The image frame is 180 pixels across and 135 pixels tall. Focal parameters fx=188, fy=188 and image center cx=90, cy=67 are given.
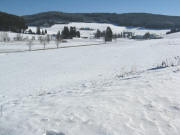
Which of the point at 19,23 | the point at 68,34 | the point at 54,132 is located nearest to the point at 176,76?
the point at 54,132

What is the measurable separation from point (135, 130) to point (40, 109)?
8.73ft

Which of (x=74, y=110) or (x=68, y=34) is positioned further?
(x=68, y=34)

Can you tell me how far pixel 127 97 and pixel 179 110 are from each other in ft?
4.99

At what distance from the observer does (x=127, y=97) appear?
586cm

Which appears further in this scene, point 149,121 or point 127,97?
point 127,97

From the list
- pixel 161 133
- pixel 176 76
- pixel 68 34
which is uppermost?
pixel 68 34

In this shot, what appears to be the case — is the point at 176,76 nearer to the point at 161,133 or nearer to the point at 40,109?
the point at 161,133

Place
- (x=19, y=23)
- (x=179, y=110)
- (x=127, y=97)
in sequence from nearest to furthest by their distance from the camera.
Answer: (x=179, y=110) → (x=127, y=97) → (x=19, y=23)

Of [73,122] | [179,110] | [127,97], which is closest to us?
[73,122]

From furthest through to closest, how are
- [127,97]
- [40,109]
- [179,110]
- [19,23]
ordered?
[19,23], [127,97], [40,109], [179,110]

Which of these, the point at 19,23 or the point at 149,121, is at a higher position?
the point at 19,23

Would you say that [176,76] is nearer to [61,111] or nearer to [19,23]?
[61,111]

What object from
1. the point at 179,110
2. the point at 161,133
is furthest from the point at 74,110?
the point at 179,110

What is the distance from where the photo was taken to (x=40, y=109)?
5.23 metres
